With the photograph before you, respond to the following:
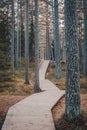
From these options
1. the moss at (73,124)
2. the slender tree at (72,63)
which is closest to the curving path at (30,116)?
the moss at (73,124)

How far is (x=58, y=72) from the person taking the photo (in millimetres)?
31234

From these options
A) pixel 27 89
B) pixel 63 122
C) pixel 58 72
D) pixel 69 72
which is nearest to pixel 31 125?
pixel 63 122

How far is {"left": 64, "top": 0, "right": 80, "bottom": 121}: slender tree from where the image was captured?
11.2m

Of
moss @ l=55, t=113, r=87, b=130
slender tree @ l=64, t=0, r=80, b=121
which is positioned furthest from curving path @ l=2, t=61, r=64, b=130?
slender tree @ l=64, t=0, r=80, b=121

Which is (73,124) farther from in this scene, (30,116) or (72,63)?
(72,63)

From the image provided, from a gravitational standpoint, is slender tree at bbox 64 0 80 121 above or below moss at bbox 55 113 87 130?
above

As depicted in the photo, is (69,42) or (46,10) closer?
(69,42)

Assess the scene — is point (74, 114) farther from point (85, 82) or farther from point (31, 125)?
point (85, 82)

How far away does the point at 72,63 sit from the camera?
1130cm

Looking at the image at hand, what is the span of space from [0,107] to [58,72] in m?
17.9

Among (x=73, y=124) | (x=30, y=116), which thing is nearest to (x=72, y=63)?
(x=73, y=124)

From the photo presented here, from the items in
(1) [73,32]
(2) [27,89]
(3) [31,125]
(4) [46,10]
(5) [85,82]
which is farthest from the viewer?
(4) [46,10]

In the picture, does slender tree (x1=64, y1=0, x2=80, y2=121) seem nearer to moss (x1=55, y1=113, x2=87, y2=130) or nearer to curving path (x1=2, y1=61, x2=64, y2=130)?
moss (x1=55, y1=113, x2=87, y2=130)

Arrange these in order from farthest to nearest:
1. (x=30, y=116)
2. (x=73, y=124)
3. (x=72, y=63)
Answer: (x=30, y=116)
(x=72, y=63)
(x=73, y=124)
